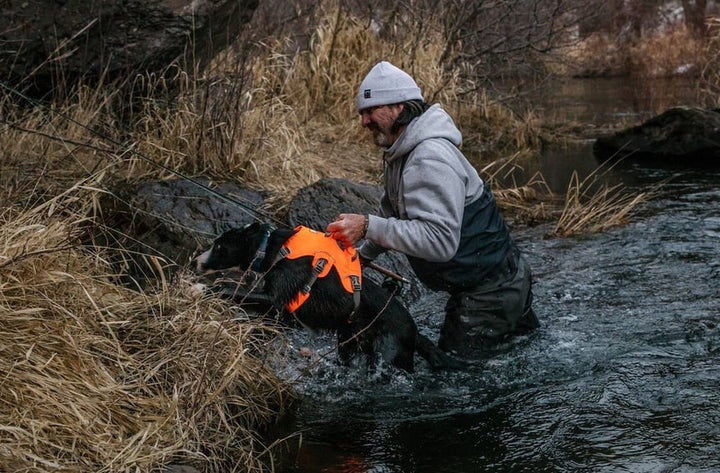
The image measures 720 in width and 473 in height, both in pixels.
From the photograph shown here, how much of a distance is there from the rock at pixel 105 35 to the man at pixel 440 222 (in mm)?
3483

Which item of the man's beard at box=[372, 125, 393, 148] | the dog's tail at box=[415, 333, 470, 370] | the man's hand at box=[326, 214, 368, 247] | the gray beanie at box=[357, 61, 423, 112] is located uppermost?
the gray beanie at box=[357, 61, 423, 112]

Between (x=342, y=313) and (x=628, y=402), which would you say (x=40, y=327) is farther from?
(x=628, y=402)

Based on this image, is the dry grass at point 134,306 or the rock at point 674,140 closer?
the dry grass at point 134,306

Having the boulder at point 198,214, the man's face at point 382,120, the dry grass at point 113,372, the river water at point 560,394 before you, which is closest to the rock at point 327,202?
the boulder at point 198,214

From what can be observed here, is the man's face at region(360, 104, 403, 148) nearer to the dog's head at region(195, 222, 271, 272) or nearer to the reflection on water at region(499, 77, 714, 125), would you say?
the dog's head at region(195, 222, 271, 272)

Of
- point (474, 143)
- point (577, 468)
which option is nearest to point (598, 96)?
point (474, 143)

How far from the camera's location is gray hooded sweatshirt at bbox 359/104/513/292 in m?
4.88

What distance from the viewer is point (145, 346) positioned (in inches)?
192

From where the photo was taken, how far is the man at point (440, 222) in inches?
193

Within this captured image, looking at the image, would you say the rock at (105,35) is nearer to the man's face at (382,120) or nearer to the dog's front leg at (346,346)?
the man's face at (382,120)

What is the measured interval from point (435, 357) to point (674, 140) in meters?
7.80

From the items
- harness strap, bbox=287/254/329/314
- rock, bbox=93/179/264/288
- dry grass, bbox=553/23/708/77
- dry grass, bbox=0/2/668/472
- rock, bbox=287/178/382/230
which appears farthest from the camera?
dry grass, bbox=553/23/708/77

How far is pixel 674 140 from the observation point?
12.1 metres

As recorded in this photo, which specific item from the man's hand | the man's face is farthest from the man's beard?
the man's hand
